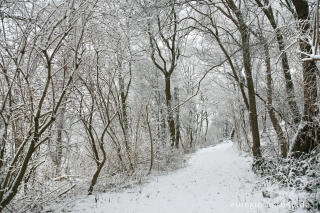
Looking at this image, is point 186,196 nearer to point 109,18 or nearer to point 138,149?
point 138,149

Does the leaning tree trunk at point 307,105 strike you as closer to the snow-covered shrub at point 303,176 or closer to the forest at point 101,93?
the forest at point 101,93

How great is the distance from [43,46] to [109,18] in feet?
4.39

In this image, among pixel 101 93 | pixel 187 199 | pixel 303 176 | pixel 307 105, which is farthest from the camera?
pixel 101 93

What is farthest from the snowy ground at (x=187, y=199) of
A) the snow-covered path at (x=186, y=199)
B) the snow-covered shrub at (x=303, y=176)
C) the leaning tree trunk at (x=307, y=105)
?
the leaning tree trunk at (x=307, y=105)

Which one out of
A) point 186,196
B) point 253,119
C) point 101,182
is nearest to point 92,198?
point 101,182

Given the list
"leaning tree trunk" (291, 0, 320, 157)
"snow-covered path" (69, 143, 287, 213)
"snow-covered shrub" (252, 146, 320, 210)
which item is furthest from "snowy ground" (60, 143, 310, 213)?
"leaning tree trunk" (291, 0, 320, 157)

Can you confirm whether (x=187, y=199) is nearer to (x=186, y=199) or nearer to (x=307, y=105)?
(x=186, y=199)

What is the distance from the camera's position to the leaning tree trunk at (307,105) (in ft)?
12.6

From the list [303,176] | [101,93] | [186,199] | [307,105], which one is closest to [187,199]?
[186,199]

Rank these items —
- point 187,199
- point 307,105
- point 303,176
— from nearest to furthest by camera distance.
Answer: point 303,176 < point 307,105 < point 187,199

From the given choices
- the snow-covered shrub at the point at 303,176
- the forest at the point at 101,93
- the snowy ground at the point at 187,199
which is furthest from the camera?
the snowy ground at the point at 187,199

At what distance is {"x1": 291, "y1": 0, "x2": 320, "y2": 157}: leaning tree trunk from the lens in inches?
151

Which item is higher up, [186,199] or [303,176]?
[303,176]

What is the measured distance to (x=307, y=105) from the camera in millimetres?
4078
